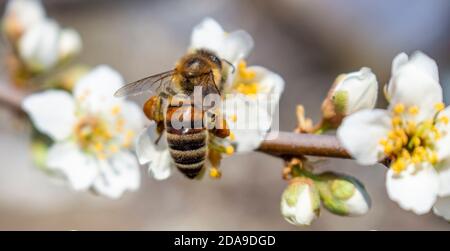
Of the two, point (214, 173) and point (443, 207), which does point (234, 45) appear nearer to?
point (214, 173)

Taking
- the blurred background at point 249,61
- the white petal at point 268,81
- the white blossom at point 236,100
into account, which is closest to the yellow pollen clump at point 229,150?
the white blossom at point 236,100

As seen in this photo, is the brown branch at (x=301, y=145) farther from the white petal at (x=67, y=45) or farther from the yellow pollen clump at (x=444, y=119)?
the white petal at (x=67, y=45)

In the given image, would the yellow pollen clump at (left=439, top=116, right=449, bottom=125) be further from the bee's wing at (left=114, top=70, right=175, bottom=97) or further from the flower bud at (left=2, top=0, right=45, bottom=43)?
the flower bud at (left=2, top=0, right=45, bottom=43)

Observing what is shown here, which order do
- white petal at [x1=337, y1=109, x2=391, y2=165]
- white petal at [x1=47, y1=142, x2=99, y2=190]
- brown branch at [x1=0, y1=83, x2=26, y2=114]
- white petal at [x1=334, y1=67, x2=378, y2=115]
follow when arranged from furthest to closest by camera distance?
brown branch at [x1=0, y1=83, x2=26, y2=114]
white petal at [x1=47, y1=142, x2=99, y2=190]
white petal at [x1=334, y1=67, x2=378, y2=115]
white petal at [x1=337, y1=109, x2=391, y2=165]

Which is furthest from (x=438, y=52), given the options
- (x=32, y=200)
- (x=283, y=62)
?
(x=32, y=200)

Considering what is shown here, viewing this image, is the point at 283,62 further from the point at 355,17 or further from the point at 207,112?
the point at 207,112

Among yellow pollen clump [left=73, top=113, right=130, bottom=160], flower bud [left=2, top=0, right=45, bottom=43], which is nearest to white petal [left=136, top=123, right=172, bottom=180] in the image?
yellow pollen clump [left=73, top=113, right=130, bottom=160]
